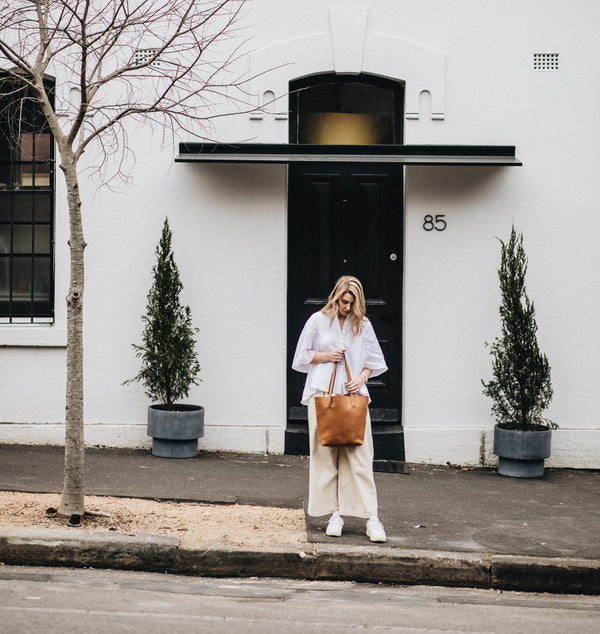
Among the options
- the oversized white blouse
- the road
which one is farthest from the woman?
the road

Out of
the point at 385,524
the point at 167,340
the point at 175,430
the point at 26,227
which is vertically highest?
the point at 26,227

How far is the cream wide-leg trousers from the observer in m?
6.48

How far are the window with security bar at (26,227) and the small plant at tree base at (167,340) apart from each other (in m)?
1.30

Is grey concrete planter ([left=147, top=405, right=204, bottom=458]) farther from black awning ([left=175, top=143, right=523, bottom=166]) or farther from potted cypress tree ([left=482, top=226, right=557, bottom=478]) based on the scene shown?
potted cypress tree ([left=482, top=226, right=557, bottom=478])

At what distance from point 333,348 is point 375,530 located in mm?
1295

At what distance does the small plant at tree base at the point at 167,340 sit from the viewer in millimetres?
9055

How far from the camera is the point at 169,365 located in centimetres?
898

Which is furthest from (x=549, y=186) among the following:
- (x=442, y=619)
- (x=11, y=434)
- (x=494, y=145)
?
(x=11, y=434)

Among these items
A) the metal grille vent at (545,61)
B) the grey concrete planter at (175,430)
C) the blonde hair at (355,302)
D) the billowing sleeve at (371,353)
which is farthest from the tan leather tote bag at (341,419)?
the metal grille vent at (545,61)

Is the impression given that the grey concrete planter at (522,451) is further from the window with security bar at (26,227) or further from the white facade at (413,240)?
the window with security bar at (26,227)

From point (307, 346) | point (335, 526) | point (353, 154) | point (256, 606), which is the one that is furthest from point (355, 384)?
point (353, 154)

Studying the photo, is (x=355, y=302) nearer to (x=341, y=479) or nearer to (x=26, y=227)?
(x=341, y=479)

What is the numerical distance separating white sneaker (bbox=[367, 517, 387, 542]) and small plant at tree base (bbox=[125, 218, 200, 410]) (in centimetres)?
323

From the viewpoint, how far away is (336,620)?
199 inches
